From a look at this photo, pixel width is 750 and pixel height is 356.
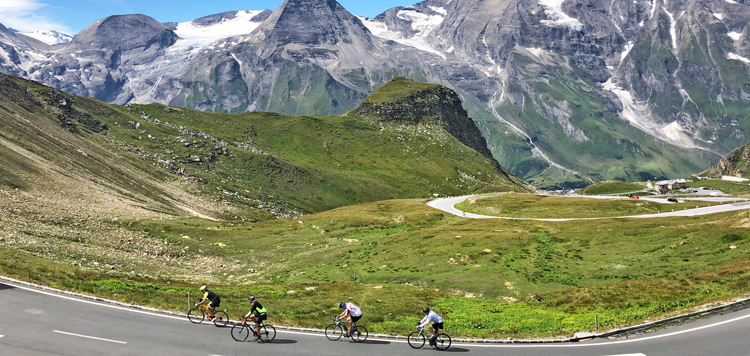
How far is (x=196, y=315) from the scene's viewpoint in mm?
36969

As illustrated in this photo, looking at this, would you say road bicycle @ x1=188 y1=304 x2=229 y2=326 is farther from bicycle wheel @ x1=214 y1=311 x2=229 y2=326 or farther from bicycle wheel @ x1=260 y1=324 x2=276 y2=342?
bicycle wheel @ x1=260 y1=324 x2=276 y2=342

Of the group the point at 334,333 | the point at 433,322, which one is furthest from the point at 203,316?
the point at 433,322

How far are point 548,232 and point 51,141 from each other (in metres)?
116

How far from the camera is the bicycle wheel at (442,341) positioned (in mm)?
32669

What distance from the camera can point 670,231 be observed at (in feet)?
233

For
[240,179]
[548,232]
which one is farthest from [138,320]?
[240,179]

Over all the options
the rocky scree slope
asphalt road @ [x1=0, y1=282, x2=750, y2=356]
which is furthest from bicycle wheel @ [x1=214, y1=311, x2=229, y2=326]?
the rocky scree slope

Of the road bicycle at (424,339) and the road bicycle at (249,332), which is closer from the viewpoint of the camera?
the road bicycle at (424,339)

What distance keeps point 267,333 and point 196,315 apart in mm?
7285

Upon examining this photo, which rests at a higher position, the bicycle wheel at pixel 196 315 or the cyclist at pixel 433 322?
the bicycle wheel at pixel 196 315

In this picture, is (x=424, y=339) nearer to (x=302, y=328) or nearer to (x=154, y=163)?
(x=302, y=328)

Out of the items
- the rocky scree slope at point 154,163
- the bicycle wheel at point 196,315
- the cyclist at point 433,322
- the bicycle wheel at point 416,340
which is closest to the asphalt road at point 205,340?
the bicycle wheel at point 416,340

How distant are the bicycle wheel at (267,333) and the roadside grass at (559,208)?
8831cm

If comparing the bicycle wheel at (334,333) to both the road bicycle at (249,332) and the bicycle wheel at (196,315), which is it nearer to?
the road bicycle at (249,332)
